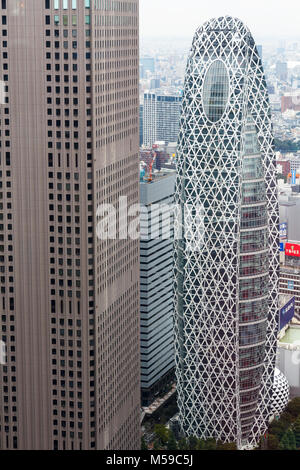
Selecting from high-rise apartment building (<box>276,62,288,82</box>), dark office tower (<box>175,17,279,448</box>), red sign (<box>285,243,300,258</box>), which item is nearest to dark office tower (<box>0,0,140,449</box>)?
dark office tower (<box>175,17,279,448</box>)

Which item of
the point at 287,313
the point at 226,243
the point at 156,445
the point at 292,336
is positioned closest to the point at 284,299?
the point at 287,313

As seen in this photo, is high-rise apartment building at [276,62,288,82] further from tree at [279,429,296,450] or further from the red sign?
tree at [279,429,296,450]

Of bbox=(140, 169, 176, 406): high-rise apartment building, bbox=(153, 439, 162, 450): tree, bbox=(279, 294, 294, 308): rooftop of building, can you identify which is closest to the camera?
bbox=(153, 439, 162, 450): tree

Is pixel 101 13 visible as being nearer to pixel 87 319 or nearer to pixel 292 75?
pixel 87 319

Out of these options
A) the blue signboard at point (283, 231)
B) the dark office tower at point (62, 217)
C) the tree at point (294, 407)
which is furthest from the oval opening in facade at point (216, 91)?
the blue signboard at point (283, 231)

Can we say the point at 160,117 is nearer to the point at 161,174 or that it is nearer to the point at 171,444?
the point at 161,174

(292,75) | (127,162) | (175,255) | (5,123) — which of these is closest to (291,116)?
(292,75)
